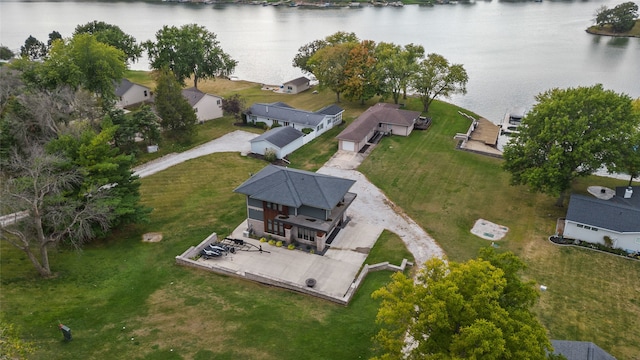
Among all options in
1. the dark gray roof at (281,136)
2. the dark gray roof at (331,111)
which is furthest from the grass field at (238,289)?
the dark gray roof at (331,111)

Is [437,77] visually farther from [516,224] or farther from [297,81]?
[516,224]

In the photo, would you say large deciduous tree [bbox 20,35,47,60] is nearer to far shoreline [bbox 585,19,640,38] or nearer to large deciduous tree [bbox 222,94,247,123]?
large deciduous tree [bbox 222,94,247,123]

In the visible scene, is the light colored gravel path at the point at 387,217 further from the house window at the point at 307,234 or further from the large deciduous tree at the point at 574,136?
the large deciduous tree at the point at 574,136

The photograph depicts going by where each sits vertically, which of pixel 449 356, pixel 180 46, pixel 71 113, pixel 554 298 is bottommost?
pixel 554 298

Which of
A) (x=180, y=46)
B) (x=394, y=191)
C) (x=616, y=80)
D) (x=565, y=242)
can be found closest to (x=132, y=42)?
(x=180, y=46)

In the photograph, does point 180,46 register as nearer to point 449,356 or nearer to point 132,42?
point 132,42

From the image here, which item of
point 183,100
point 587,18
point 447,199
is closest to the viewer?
point 447,199
